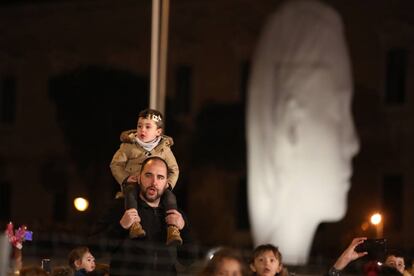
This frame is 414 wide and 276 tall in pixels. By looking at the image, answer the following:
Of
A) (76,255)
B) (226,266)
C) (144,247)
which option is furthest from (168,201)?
(76,255)

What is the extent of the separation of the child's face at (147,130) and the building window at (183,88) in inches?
1010

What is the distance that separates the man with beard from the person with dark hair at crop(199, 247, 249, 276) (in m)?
0.31

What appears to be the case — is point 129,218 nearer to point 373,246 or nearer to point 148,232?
point 148,232

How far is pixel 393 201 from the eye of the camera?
29016mm

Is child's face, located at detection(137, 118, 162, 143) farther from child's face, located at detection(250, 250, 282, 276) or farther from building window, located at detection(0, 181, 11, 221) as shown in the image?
building window, located at detection(0, 181, 11, 221)

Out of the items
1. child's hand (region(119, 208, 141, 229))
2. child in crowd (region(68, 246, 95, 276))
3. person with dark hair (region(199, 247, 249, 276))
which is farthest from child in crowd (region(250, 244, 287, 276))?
child in crowd (region(68, 246, 95, 276))

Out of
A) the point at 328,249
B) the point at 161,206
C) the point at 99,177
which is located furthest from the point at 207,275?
the point at 99,177

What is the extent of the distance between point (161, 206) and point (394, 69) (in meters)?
24.2

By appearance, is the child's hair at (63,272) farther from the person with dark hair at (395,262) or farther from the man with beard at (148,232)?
the person with dark hair at (395,262)

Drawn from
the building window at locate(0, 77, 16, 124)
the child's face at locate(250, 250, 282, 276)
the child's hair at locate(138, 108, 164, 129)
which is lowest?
the child's face at locate(250, 250, 282, 276)

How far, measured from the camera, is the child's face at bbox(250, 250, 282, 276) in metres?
6.63

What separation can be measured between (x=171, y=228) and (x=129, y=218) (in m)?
0.27

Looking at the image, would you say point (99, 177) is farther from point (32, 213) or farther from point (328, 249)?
point (328, 249)

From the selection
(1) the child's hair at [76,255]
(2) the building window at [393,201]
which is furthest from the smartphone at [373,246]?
(2) the building window at [393,201]
